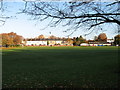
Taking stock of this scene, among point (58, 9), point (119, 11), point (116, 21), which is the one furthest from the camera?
point (116, 21)

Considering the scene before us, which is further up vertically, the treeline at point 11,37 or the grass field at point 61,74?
the treeline at point 11,37

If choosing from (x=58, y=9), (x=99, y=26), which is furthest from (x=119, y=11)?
(x=58, y=9)

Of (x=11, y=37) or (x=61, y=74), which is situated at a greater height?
(x=11, y=37)

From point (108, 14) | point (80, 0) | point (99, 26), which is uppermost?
point (80, 0)

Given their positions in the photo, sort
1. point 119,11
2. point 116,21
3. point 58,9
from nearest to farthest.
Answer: point 58,9
point 119,11
point 116,21

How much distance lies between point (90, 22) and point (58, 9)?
→ 2.61 feet

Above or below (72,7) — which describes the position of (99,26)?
below

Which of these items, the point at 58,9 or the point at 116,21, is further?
the point at 116,21

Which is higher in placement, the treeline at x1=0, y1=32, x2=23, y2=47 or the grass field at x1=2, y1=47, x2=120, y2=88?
the treeline at x1=0, y1=32, x2=23, y2=47

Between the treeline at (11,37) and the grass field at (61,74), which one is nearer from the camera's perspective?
the grass field at (61,74)

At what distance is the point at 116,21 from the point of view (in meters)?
3.47

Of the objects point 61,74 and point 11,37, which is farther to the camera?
point 11,37

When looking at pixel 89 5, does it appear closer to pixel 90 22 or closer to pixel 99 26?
pixel 90 22

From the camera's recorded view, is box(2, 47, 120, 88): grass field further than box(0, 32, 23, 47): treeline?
No
